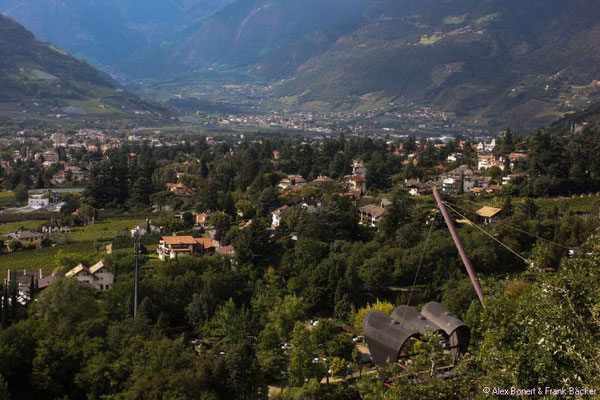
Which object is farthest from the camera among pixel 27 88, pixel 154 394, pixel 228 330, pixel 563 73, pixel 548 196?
pixel 563 73

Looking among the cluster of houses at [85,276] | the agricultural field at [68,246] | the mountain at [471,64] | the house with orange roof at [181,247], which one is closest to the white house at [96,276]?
the cluster of houses at [85,276]

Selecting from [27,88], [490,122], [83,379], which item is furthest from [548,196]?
[27,88]

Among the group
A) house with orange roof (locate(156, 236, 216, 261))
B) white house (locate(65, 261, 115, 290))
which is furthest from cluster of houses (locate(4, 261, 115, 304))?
house with orange roof (locate(156, 236, 216, 261))

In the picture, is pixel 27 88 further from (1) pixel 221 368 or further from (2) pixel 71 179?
(1) pixel 221 368

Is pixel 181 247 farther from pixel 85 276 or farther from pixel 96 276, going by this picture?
pixel 85 276

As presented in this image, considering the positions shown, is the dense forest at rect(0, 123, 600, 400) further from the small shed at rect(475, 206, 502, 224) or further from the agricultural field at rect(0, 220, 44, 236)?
the agricultural field at rect(0, 220, 44, 236)

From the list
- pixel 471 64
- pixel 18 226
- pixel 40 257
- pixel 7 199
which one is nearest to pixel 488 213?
pixel 40 257
